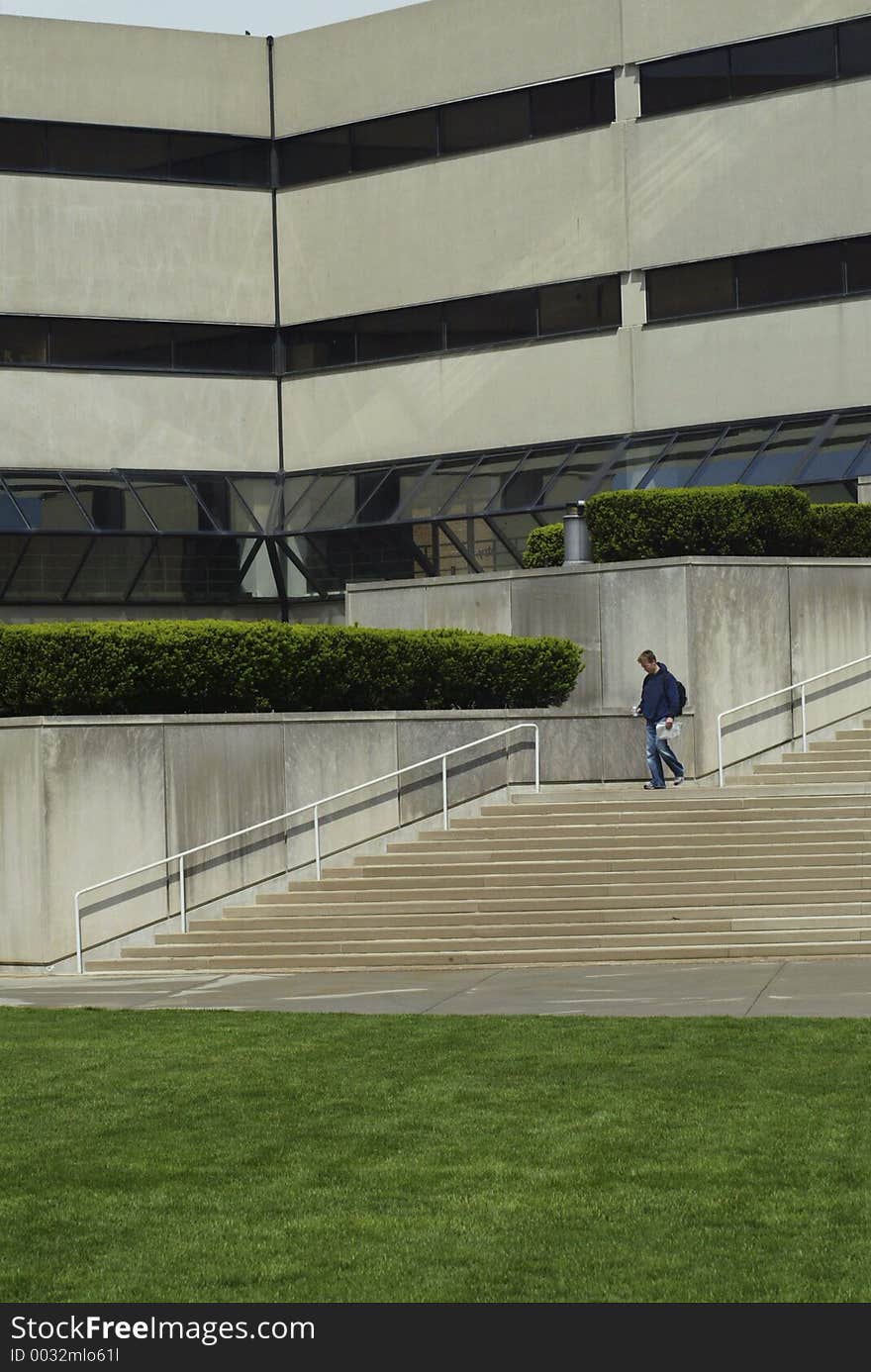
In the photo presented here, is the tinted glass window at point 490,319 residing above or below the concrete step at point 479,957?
above

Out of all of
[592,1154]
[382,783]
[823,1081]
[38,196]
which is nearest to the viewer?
[592,1154]

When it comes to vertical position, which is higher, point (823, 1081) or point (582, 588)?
point (582, 588)

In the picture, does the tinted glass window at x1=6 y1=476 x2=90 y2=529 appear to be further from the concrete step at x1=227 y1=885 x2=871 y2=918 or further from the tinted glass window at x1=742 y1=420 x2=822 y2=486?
the concrete step at x1=227 y1=885 x2=871 y2=918

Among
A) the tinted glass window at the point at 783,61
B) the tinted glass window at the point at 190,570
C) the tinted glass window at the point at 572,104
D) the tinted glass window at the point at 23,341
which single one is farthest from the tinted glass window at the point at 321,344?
the tinted glass window at the point at 783,61

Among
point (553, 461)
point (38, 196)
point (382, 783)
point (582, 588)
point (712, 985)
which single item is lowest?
point (712, 985)

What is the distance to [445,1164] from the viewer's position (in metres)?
8.86

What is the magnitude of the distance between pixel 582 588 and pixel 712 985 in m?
10.8

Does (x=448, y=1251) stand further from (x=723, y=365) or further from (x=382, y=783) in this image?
(x=723, y=365)

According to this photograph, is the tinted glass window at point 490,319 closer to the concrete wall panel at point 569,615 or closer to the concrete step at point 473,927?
the concrete wall panel at point 569,615

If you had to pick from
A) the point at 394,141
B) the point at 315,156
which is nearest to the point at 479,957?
the point at 394,141

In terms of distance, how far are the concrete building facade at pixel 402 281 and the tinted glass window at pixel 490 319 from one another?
50 millimetres

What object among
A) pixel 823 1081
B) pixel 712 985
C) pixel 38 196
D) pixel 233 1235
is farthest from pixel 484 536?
pixel 233 1235

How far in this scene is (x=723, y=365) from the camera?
103 feet

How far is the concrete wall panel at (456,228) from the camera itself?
107 feet
